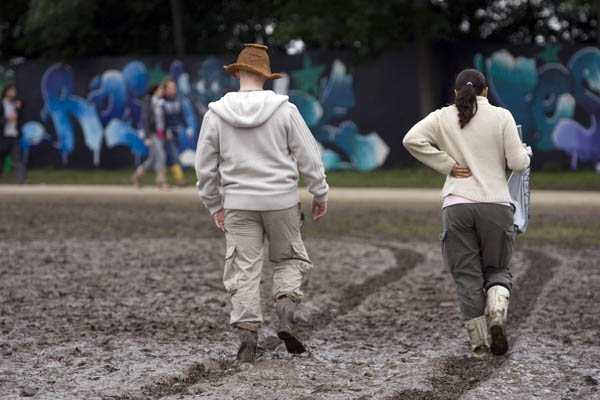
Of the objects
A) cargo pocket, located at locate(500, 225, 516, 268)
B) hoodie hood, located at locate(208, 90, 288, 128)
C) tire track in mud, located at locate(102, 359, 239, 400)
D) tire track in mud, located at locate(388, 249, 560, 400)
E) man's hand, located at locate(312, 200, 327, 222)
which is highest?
hoodie hood, located at locate(208, 90, 288, 128)

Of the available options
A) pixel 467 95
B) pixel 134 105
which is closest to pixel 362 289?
pixel 467 95

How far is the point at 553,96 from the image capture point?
20109 millimetres

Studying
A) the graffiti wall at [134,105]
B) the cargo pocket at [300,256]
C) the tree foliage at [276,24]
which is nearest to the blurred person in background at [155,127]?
the tree foliage at [276,24]

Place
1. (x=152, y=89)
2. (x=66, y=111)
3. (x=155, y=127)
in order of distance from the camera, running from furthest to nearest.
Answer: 1. (x=66, y=111)
2. (x=155, y=127)
3. (x=152, y=89)

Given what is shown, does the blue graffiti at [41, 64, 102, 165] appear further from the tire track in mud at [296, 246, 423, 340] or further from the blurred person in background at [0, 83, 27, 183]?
the tire track in mud at [296, 246, 423, 340]

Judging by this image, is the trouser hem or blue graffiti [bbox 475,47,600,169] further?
blue graffiti [bbox 475,47,600,169]

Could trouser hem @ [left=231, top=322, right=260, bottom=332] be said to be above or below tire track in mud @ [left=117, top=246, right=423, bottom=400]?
above

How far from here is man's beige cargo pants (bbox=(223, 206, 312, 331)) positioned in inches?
219

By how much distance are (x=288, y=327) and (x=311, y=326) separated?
41.0 inches

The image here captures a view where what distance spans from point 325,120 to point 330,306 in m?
14.7

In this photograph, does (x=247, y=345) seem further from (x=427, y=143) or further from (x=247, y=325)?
(x=427, y=143)

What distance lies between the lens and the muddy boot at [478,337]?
5609 millimetres

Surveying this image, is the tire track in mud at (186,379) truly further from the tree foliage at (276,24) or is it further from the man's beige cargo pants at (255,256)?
the tree foliage at (276,24)

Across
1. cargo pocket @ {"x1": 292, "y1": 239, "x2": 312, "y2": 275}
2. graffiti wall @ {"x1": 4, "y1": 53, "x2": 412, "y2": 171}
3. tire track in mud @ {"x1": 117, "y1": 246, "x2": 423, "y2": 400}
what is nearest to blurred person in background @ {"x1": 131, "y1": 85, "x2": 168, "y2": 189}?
graffiti wall @ {"x1": 4, "y1": 53, "x2": 412, "y2": 171}
